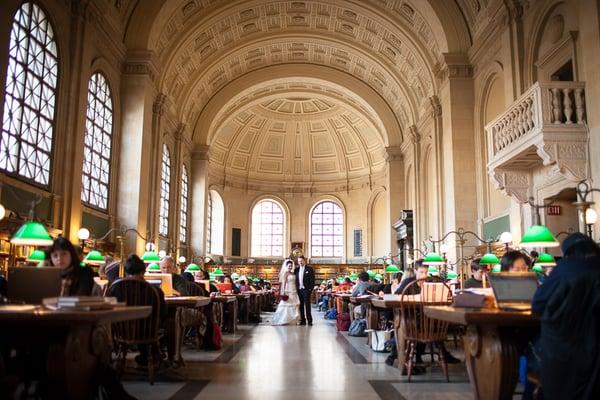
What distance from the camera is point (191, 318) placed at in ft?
24.4

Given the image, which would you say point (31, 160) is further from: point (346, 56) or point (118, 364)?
point (346, 56)

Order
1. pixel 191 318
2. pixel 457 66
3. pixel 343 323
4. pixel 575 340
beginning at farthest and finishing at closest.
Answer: pixel 457 66 < pixel 343 323 < pixel 191 318 < pixel 575 340

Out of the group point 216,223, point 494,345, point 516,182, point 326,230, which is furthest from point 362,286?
point 326,230

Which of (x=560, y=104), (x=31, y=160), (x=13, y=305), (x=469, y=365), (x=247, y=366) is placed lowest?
(x=247, y=366)

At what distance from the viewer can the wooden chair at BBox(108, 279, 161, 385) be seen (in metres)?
5.59

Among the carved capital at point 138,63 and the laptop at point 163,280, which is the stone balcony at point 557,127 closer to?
the laptop at point 163,280

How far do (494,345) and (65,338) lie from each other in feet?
9.70

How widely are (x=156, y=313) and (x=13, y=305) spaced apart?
1.72 metres

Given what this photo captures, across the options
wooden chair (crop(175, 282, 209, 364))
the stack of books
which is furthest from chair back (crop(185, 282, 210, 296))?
the stack of books

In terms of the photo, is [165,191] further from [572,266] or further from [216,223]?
[572,266]

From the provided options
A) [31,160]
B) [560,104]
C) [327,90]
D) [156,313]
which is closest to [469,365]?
[156,313]

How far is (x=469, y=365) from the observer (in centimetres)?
424

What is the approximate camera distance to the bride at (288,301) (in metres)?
14.1

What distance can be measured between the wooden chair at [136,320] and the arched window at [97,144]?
840cm
